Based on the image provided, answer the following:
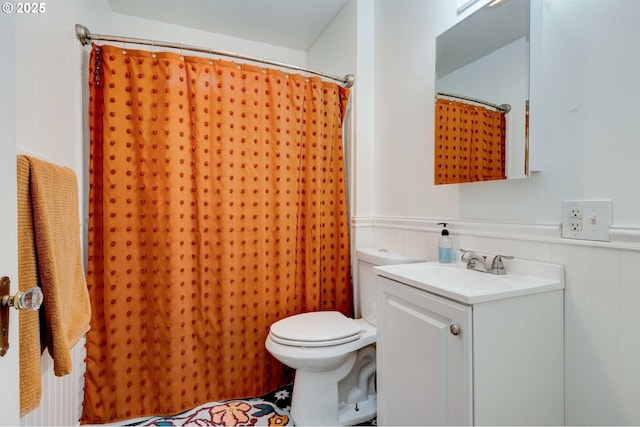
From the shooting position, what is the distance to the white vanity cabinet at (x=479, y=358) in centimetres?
86

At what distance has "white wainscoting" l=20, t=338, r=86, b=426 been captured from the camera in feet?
3.19

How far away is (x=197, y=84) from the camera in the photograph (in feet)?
5.33

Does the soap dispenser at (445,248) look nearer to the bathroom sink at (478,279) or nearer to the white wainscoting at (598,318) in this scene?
the bathroom sink at (478,279)

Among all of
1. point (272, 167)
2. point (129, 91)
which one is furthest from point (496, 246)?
point (129, 91)

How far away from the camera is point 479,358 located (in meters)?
0.86

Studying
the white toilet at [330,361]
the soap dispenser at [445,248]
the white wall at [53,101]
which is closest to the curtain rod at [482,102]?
the soap dispenser at [445,248]

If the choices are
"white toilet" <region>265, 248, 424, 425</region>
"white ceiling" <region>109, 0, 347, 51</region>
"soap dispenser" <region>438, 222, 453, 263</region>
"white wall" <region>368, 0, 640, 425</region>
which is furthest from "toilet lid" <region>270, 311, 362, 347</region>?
"white ceiling" <region>109, 0, 347, 51</region>

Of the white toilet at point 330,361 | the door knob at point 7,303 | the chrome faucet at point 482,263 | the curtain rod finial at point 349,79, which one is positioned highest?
the curtain rod finial at point 349,79

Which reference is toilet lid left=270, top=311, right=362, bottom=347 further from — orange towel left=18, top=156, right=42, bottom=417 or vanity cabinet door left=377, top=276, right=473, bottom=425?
orange towel left=18, top=156, right=42, bottom=417

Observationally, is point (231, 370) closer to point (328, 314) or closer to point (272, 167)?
point (328, 314)

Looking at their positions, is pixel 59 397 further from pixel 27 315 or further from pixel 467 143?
pixel 467 143

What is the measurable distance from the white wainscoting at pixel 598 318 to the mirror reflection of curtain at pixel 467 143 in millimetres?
261

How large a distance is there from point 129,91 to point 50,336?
4.06 ft

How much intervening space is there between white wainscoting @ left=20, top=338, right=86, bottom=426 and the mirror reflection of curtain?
1622 millimetres
